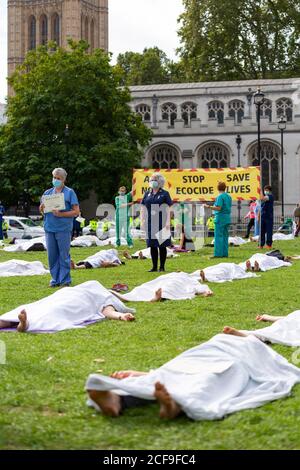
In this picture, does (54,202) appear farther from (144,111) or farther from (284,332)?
(144,111)

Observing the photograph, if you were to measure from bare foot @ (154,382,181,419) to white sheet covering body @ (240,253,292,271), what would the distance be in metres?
10.7

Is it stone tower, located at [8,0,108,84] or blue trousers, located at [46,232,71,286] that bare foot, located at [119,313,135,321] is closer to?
blue trousers, located at [46,232,71,286]

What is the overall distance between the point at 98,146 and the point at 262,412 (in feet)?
142

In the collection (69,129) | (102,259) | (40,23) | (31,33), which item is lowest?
(102,259)

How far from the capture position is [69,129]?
4844 centimetres

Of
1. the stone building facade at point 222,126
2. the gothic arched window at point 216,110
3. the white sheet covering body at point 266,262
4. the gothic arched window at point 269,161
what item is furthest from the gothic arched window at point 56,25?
the white sheet covering body at point 266,262

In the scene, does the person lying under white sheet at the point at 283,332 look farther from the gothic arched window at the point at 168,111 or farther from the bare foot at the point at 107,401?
the gothic arched window at the point at 168,111

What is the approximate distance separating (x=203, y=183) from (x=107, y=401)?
792 inches

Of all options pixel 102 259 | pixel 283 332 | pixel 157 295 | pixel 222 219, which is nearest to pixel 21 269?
pixel 102 259

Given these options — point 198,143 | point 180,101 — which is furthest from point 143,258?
point 180,101

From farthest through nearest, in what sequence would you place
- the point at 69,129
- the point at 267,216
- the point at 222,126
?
the point at 222,126 < the point at 69,129 < the point at 267,216

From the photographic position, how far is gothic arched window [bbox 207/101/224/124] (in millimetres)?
60562

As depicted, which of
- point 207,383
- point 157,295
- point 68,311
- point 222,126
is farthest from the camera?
point 222,126

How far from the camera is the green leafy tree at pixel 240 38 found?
210 ft
